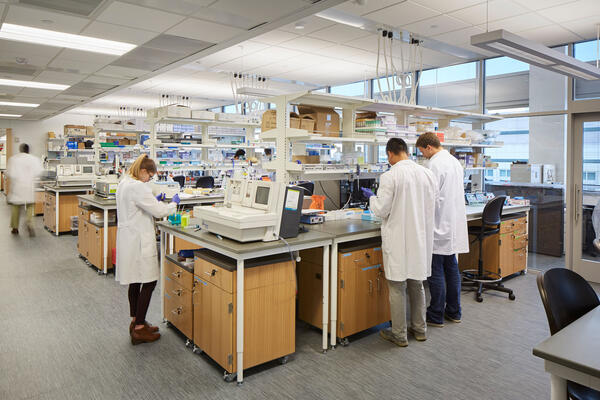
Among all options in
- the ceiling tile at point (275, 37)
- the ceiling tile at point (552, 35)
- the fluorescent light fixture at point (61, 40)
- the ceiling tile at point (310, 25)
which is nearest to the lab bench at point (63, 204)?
the fluorescent light fixture at point (61, 40)

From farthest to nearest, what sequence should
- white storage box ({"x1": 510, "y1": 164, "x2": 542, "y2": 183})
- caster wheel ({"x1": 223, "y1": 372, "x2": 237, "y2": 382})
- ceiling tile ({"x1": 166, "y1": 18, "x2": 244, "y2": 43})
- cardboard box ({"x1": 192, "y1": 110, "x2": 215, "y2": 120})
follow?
cardboard box ({"x1": 192, "y1": 110, "x2": 215, "y2": 120}), white storage box ({"x1": 510, "y1": 164, "x2": 542, "y2": 183}), ceiling tile ({"x1": 166, "y1": 18, "x2": 244, "y2": 43}), caster wheel ({"x1": 223, "y1": 372, "x2": 237, "y2": 382})

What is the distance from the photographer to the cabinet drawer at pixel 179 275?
2.91 m

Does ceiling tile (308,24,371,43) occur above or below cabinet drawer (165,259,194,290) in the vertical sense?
above

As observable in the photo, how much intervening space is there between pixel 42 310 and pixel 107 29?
2788mm

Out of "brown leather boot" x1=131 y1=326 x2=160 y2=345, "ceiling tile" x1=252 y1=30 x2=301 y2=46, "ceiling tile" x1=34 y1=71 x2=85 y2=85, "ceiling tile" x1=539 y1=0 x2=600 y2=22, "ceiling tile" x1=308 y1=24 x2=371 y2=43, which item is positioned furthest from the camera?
"ceiling tile" x1=34 y1=71 x2=85 y2=85

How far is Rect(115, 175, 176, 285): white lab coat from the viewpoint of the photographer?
2986 millimetres

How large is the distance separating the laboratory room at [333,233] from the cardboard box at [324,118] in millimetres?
23

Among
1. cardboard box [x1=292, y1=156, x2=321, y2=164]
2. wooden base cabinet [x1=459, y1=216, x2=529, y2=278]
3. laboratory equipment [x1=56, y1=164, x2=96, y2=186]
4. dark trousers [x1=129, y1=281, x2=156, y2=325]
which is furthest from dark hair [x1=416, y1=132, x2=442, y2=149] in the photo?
laboratory equipment [x1=56, y1=164, x2=96, y2=186]

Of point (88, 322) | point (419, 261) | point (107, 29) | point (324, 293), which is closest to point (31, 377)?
point (88, 322)

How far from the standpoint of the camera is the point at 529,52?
10.6ft

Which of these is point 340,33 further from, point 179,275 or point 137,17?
point 179,275

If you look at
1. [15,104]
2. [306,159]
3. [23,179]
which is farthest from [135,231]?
[15,104]

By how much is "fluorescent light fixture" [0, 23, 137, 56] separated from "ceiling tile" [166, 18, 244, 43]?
0.83 metres

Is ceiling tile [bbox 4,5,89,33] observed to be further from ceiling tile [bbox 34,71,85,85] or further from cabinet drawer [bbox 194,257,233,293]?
cabinet drawer [bbox 194,257,233,293]
